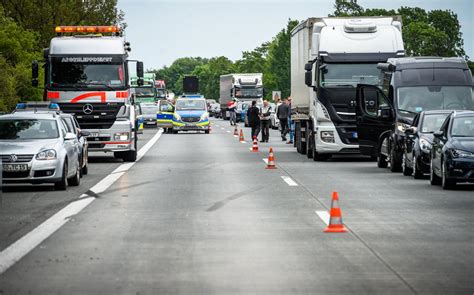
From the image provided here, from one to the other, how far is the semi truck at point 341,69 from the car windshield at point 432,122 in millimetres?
6624

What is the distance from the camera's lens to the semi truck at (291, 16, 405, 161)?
32.2 meters

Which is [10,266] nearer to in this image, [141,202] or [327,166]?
[141,202]

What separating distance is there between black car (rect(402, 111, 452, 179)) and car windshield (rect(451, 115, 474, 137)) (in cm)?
129

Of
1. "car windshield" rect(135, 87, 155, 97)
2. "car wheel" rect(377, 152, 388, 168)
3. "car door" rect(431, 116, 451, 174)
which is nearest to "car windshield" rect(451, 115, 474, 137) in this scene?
"car door" rect(431, 116, 451, 174)

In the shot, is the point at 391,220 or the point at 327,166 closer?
the point at 391,220

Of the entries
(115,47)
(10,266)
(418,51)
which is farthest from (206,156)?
(418,51)

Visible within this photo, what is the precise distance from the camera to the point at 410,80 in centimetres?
2834

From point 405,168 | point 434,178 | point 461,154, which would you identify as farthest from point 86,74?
point 461,154

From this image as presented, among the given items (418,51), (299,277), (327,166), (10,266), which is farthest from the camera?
(418,51)

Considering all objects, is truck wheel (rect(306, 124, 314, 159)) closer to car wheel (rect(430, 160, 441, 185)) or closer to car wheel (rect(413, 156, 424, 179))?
car wheel (rect(413, 156, 424, 179))

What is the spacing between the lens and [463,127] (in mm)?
22594

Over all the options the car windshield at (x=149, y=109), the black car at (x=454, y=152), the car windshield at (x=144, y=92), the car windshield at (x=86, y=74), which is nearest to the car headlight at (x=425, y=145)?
the black car at (x=454, y=152)

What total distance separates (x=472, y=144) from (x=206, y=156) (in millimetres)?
15683

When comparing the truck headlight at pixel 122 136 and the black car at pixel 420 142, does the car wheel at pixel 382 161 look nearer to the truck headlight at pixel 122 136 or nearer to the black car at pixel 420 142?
the black car at pixel 420 142
